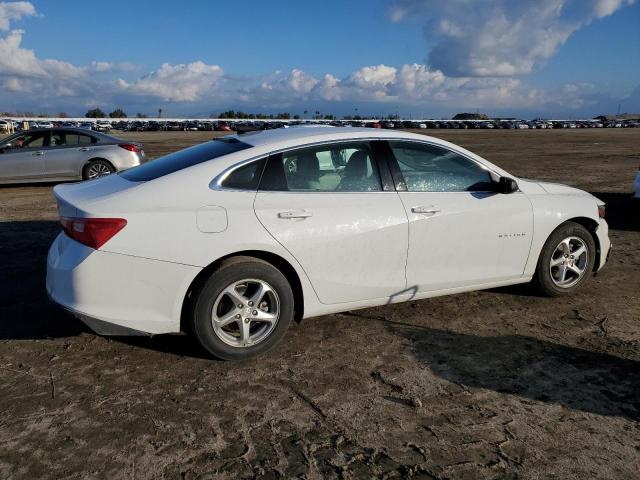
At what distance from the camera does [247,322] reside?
3.70m

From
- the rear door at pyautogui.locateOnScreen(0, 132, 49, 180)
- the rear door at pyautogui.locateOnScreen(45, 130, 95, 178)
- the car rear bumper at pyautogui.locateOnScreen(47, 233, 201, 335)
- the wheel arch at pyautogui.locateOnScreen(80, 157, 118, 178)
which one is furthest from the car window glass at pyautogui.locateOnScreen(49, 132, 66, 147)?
the car rear bumper at pyautogui.locateOnScreen(47, 233, 201, 335)

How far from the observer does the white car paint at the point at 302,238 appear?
11.2 ft

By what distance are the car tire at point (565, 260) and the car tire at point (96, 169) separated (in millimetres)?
10548

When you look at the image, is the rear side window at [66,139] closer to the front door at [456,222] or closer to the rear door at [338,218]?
the rear door at [338,218]

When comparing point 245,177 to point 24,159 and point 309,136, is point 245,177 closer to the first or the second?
point 309,136

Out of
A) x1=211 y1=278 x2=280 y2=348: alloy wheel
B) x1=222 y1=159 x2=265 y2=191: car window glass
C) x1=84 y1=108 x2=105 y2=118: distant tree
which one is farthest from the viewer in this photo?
x1=84 y1=108 x2=105 y2=118: distant tree

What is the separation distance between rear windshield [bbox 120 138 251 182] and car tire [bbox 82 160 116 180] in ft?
29.8

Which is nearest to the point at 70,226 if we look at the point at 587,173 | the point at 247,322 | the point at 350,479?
the point at 247,322

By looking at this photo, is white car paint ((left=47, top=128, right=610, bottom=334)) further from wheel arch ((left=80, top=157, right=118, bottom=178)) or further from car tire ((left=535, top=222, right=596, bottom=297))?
wheel arch ((left=80, top=157, right=118, bottom=178))

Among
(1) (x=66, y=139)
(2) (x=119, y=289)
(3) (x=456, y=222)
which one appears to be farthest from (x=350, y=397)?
(1) (x=66, y=139)

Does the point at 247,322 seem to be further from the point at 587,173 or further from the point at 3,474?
the point at 587,173

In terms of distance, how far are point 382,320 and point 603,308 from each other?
2.06 m

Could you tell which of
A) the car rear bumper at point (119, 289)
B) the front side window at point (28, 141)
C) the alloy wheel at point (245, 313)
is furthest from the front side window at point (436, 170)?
the front side window at point (28, 141)

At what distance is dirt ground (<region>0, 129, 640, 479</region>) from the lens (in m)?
2.68
